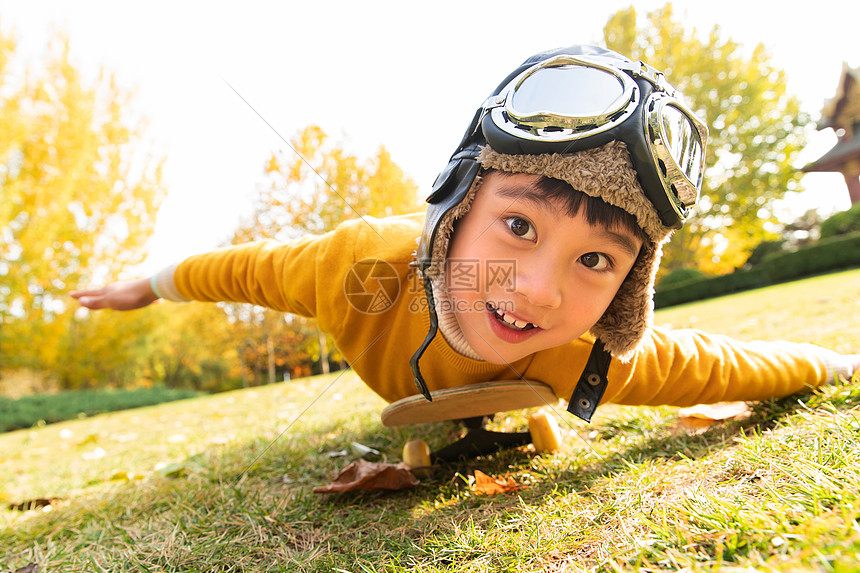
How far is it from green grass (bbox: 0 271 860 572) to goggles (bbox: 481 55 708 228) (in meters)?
0.72

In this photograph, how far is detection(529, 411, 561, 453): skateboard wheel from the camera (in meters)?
1.83

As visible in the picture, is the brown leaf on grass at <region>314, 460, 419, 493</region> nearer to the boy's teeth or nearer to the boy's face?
the boy's face

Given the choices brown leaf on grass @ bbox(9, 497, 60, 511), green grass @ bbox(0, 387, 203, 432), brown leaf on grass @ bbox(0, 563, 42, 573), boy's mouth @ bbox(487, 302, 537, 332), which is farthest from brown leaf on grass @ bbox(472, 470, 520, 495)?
green grass @ bbox(0, 387, 203, 432)

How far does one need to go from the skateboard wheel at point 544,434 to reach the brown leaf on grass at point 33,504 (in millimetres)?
1911

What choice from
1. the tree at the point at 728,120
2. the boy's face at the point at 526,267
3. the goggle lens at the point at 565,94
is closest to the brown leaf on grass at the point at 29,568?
the boy's face at the point at 526,267

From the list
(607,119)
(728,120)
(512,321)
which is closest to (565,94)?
(607,119)

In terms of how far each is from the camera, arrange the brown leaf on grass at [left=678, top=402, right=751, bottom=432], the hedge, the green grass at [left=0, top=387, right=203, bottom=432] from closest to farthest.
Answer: the brown leaf on grass at [left=678, top=402, right=751, bottom=432]
the green grass at [left=0, top=387, right=203, bottom=432]
the hedge

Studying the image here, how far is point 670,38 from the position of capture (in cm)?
1833

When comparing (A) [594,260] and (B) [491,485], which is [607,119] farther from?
(B) [491,485]

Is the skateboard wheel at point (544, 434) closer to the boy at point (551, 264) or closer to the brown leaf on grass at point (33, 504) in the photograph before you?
the boy at point (551, 264)

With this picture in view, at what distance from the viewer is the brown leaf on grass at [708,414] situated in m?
1.87

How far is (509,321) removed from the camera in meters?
1.44

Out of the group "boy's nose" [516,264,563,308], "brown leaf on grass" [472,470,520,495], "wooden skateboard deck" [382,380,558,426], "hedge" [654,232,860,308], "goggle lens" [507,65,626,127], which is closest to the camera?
"boy's nose" [516,264,563,308]

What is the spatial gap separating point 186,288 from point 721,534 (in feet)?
Result: 7.49
